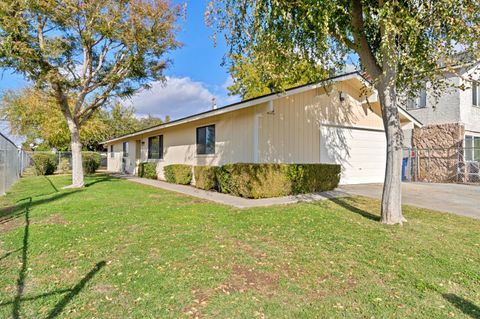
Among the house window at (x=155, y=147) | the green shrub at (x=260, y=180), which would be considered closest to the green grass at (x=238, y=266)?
the green shrub at (x=260, y=180)

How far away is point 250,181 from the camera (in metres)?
8.61

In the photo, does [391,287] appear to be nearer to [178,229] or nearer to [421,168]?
[178,229]

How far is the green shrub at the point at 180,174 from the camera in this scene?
13102mm

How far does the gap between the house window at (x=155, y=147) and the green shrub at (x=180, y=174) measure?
304cm

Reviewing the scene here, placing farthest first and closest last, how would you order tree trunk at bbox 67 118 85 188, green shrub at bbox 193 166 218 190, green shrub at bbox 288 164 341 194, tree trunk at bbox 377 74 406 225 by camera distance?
tree trunk at bbox 67 118 85 188 → green shrub at bbox 193 166 218 190 → green shrub at bbox 288 164 341 194 → tree trunk at bbox 377 74 406 225

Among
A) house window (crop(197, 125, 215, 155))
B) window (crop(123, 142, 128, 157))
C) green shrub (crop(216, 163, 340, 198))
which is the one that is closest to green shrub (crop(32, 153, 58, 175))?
window (crop(123, 142, 128, 157))

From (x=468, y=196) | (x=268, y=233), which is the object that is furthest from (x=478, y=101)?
(x=268, y=233)

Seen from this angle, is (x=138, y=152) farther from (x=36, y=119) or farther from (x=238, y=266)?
(x=238, y=266)

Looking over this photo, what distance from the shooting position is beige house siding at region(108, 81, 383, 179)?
989cm

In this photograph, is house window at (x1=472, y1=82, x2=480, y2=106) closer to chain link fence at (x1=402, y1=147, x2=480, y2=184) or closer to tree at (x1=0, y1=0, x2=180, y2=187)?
chain link fence at (x1=402, y1=147, x2=480, y2=184)

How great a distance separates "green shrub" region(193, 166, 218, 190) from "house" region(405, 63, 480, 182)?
1031 centimetres

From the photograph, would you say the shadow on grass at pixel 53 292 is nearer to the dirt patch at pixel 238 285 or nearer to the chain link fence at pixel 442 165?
the dirt patch at pixel 238 285

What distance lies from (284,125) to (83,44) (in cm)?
863

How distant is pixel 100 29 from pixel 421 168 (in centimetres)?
1626
